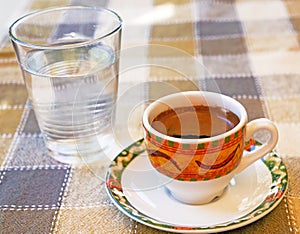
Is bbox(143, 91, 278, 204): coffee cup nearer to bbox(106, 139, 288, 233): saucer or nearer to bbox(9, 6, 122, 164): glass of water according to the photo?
bbox(106, 139, 288, 233): saucer

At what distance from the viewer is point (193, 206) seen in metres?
0.55

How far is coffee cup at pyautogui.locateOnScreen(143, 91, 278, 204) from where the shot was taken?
20.2 inches

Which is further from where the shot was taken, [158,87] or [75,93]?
[158,87]

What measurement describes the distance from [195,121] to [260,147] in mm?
78

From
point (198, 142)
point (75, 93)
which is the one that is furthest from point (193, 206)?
point (75, 93)

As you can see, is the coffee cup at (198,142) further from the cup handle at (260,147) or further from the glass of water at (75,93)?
the glass of water at (75,93)

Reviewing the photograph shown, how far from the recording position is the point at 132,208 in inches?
21.4

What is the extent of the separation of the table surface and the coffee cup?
53 mm

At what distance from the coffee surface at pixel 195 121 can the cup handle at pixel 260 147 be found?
0.07 ft

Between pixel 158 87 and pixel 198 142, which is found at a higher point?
pixel 198 142

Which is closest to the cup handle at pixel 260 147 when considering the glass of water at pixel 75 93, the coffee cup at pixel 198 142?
the coffee cup at pixel 198 142

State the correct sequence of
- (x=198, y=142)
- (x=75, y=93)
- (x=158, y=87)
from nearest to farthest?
(x=198, y=142) → (x=75, y=93) → (x=158, y=87)

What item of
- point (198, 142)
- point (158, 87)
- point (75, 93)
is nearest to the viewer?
point (198, 142)

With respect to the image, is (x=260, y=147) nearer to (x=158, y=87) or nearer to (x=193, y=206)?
(x=193, y=206)
